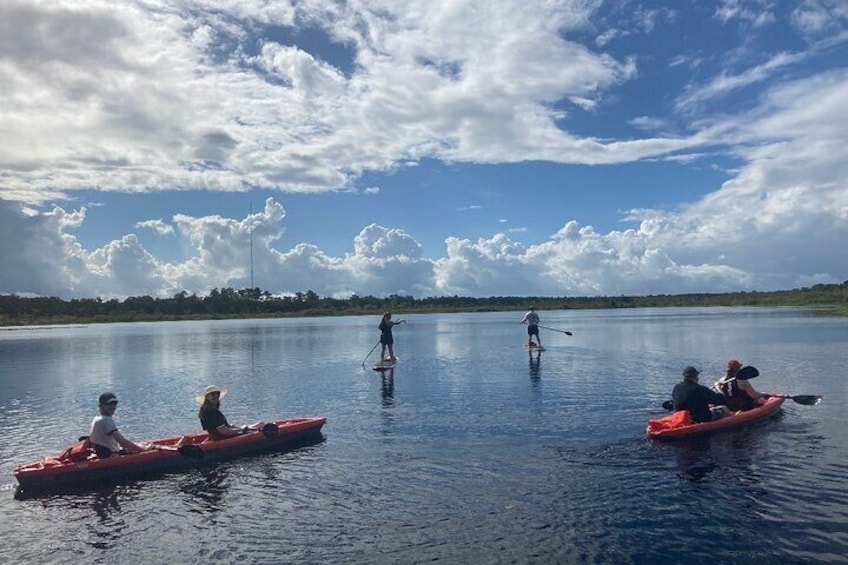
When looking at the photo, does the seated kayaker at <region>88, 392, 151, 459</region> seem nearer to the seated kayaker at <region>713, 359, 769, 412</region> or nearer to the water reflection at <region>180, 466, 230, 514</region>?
the water reflection at <region>180, 466, 230, 514</region>

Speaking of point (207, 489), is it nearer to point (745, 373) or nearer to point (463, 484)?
point (463, 484)

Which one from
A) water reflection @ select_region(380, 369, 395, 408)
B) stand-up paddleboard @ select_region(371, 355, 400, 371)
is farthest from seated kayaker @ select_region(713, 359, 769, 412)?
stand-up paddleboard @ select_region(371, 355, 400, 371)

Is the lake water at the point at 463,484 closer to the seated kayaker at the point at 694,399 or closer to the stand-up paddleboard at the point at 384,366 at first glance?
the seated kayaker at the point at 694,399

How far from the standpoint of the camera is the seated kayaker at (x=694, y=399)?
17.1 metres

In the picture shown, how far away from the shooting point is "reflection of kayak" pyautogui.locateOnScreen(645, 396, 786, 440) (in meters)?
16.4

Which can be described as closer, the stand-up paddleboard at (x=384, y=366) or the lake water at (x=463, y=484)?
the lake water at (x=463, y=484)

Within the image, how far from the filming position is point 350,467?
15.3m

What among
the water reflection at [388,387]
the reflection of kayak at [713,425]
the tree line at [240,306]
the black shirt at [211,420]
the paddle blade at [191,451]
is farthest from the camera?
the tree line at [240,306]

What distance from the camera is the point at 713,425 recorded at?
17109 mm

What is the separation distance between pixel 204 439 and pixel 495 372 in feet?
55.6

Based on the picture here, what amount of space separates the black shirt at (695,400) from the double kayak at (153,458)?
971 centimetres

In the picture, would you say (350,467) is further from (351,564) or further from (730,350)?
(730,350)

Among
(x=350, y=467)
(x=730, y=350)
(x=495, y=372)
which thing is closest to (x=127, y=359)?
(x=495, y=372)

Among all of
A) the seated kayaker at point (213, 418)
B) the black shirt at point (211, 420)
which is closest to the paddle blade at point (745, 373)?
the seated kayaker at point (213, 418)
